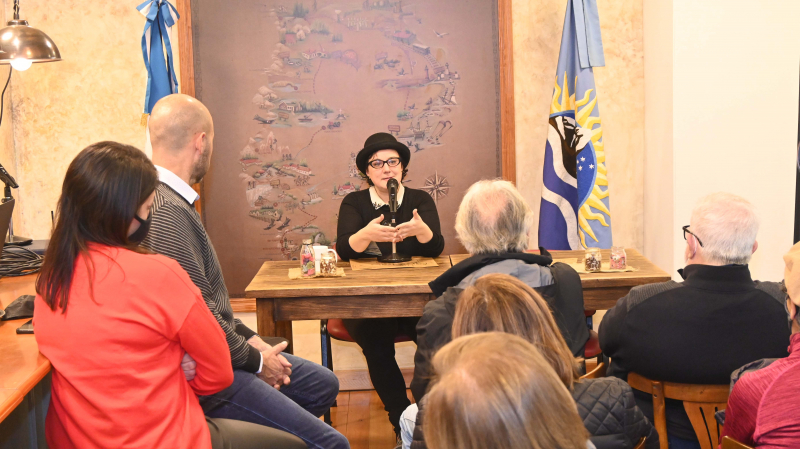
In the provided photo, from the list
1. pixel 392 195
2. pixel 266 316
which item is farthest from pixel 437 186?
pixel 266 316

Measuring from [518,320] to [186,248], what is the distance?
109 centimetres

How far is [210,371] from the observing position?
5.64 ft

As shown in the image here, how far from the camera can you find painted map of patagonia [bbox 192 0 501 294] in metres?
4.04

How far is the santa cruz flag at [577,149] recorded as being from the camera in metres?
3.84

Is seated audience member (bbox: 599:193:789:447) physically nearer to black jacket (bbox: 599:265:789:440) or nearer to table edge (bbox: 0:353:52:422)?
black jacket (bbox: 599:265:789:440)

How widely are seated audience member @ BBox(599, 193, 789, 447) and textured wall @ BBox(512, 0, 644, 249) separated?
2207 millimetres

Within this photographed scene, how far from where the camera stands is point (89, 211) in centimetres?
156

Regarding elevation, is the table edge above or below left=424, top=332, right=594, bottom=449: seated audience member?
below

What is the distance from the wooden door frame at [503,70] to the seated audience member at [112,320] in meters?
2.56

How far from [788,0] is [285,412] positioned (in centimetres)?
346

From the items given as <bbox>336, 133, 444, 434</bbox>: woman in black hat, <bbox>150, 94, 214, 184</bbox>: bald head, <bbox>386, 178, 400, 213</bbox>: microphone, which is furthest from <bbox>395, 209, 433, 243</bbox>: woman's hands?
<bbox>150, 94, 214, 184</bbox>: bald head

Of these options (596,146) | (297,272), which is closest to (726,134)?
(596,146)

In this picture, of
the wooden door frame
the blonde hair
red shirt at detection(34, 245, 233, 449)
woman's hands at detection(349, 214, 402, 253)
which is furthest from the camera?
the wooden door frame

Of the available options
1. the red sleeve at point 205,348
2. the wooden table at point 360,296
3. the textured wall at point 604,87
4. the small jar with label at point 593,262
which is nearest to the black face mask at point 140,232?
the red sleeve at point 205,348
